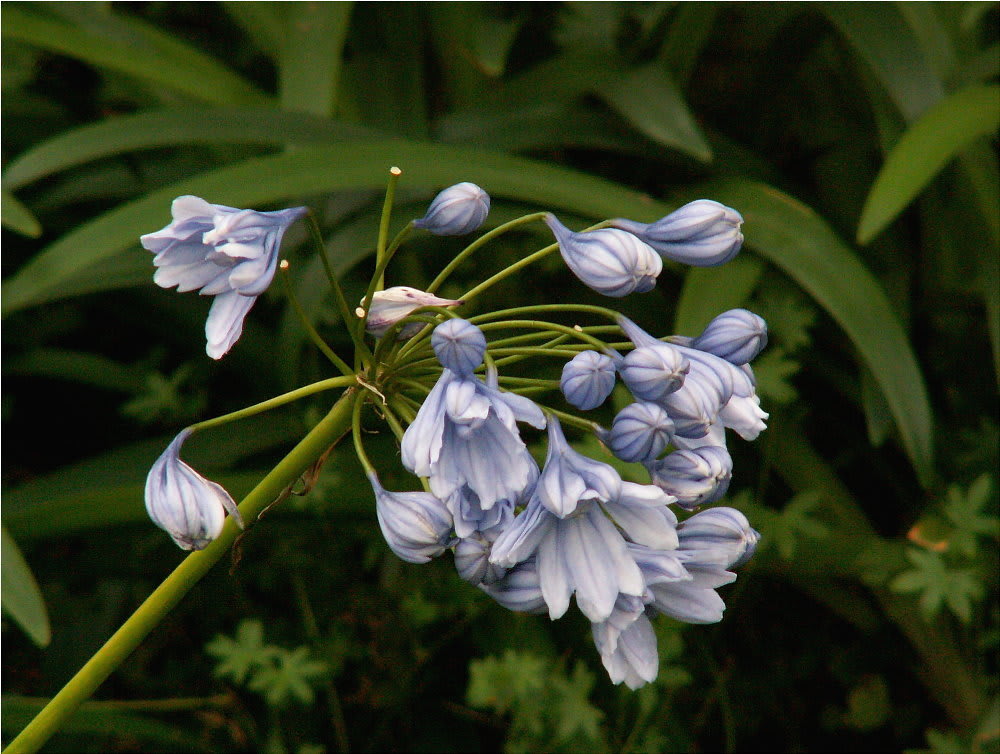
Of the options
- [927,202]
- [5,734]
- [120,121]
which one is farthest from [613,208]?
[5,734]

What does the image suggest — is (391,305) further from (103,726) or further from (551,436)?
(103,726)

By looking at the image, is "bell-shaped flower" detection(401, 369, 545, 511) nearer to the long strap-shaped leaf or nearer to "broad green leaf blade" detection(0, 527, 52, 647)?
"broad green leaf blade" detection(0, 527, 52, 647)

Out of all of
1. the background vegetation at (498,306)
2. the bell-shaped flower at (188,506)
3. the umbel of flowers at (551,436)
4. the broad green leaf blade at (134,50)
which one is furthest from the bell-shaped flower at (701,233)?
the broad green leaf blade at (134,50)

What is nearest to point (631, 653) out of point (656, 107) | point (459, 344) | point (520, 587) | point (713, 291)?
point (520, 587)

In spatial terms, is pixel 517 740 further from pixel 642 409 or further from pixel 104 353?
pixel 104 353

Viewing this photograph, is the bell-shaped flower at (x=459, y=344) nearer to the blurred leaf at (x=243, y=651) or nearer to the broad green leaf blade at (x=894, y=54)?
the blurred leaf at (x=243, y=651)
